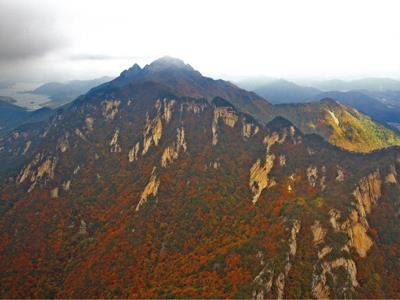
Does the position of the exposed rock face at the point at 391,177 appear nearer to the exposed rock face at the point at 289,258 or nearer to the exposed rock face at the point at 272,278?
the exposed rock face at the point at 289,258

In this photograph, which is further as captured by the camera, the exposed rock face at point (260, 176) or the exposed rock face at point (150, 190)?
the exposed rock face at point (150, 190)

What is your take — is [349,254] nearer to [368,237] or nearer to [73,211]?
[368,237]

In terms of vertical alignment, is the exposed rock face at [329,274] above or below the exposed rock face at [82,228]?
above

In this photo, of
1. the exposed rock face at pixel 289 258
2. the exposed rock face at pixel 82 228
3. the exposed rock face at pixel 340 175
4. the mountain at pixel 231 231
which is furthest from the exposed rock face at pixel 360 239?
the exposed rock face at pixel 82 228

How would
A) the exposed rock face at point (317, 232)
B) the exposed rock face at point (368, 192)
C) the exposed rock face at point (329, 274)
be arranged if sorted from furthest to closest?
1. the exposed rock face at point (368, 192)
2. the exposed rock face at point (317, 232)
3. the exposed rock face at point (329, 274)

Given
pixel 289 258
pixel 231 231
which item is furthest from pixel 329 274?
pixel 231 231

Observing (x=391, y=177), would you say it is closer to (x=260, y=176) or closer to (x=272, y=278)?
(x=260, y=176)
